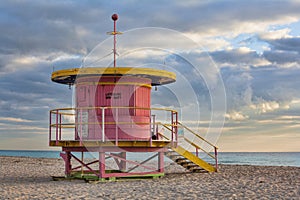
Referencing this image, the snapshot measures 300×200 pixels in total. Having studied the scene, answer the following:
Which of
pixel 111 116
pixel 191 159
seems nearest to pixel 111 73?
pixel 111 116

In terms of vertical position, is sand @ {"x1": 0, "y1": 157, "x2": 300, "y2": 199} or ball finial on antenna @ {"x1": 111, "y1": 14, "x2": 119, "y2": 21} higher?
ball finial on antenna @ {"x1": 111, "y1": 14, "x2": 119, "y2": 21}

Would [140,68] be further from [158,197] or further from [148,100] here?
[158,197]

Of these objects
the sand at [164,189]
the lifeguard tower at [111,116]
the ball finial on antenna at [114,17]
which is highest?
the ball finial on antenna at [114,17]

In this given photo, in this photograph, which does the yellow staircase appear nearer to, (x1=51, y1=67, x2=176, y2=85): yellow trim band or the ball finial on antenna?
(x1=51, y1=67, x2=176, y2=85): yellow trim band

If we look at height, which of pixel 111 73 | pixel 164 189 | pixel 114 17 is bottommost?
pixel 164 189

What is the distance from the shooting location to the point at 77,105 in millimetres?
18078

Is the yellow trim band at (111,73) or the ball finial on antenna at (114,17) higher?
the ball finial on antenna at (114,17)

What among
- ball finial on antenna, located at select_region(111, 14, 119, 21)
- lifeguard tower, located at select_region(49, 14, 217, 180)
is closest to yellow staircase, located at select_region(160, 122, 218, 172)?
lifeguard tower, located at select_region(49, 14, 217, 180)

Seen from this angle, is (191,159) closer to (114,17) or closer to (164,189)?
(164,189)

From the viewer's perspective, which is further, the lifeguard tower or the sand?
the lifeguard tower

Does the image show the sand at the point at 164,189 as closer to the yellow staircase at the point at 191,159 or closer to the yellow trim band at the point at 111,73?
the yellow staircase at the point at 191,159

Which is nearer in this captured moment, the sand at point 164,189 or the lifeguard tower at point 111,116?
the sand at point 164,189

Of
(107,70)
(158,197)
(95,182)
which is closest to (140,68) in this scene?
(107,70)

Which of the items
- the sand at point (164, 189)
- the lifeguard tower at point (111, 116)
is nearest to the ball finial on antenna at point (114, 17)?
the lifeguard tower at point (111, 116)
